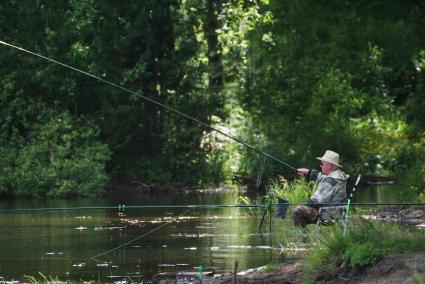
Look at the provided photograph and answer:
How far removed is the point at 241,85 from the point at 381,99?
4.69 metres

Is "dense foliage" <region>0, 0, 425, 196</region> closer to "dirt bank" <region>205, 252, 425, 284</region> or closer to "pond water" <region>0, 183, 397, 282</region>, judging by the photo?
"pond water" <region>0, 183, 397, 282</region>

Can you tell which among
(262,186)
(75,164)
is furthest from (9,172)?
(262,186)

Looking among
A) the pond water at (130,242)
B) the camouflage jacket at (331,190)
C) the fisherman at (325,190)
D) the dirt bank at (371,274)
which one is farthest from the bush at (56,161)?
the dirt bank at (371,274)

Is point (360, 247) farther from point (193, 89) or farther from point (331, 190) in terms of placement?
point (193, 89)

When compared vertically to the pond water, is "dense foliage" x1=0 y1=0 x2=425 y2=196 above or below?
above

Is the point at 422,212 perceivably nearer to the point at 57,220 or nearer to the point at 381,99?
the point at 57,220

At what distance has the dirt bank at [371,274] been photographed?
9012 mm

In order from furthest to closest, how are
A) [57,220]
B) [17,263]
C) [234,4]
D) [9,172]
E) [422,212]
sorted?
1. [234,4]
2. [9,172]
3. [57,220]
4. [422,212]
5. [17,263]

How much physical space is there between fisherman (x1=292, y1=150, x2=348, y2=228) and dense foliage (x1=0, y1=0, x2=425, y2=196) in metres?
13.7

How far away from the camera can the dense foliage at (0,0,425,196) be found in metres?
28.9

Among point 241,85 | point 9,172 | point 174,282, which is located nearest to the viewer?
point 174,282

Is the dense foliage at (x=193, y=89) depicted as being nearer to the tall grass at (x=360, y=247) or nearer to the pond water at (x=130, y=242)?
the pond water at (x=130, y=242)

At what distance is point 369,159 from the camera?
31.9 metres

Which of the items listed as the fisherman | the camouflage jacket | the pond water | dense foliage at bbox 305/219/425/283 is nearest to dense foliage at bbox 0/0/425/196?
the pond water
